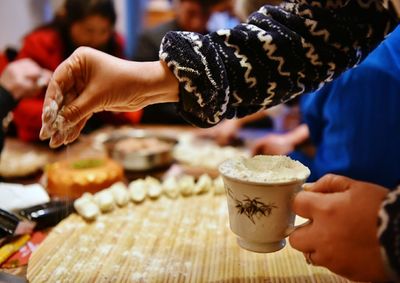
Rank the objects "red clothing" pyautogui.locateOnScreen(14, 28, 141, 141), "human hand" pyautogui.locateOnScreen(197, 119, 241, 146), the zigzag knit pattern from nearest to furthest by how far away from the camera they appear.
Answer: the zigzag knit pattern
"red clothing" pyautogui.locateOnScreen(14, 28, 141, 141)
"human hand" pyautogui.locateOnScreen(197, 119, 241, 146)

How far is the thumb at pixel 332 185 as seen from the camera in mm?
586

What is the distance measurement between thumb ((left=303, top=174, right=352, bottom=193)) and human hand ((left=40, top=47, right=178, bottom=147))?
10.4 inches

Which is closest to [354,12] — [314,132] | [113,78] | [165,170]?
[113,78]

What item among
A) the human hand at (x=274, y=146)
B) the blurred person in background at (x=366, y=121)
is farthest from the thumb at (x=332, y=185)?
the human hand at (x=274, y=146)

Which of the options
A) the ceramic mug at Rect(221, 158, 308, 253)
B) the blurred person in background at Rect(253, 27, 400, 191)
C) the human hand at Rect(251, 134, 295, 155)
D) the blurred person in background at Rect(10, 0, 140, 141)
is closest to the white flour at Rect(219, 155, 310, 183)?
the ceramic mug at Rect(221, 158, 308, 253)

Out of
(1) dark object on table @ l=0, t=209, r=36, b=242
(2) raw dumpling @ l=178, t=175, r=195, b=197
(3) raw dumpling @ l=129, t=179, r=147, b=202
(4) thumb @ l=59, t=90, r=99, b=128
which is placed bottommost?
(2) raw dumpling @ l=178, t=175, r=195, b=197

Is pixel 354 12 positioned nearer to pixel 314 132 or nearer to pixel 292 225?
pixel 292 225

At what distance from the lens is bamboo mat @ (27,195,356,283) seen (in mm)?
791

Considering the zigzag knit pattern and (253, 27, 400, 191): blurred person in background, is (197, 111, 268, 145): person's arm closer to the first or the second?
(253, 27, 400, 191): blurred person in background

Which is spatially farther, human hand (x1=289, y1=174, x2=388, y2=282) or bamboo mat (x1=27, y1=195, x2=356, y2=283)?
bamboo mat (x1=27, y1=195, x2=356, y2=283)

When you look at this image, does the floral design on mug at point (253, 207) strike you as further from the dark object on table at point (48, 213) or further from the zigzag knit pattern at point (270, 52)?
the dark object on table at point (48, 213)

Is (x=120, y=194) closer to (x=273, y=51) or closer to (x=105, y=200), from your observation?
(x=105, y=200)

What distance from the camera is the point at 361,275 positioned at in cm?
55

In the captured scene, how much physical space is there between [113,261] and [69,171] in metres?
0.45
